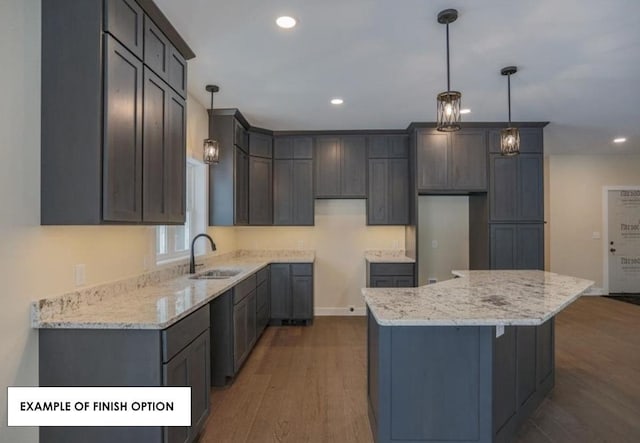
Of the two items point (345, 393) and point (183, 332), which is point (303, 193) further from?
point (183, 332)

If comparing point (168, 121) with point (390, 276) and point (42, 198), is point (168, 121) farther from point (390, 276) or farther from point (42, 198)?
point (390, 276)

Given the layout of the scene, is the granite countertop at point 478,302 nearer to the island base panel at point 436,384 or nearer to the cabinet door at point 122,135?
the island base panel at point 436,384

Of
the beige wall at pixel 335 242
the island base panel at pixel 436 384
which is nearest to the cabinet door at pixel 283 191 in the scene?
the beige wall at pixel 335 242

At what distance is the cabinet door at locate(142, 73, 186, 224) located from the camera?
2.08 metres

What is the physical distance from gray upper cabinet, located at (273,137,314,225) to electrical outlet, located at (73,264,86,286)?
307 cm

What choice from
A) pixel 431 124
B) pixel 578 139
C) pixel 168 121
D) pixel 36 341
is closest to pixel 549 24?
pixel 431 124

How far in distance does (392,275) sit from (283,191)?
1897 mm

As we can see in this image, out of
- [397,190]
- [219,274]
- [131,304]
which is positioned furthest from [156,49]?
[397,190]

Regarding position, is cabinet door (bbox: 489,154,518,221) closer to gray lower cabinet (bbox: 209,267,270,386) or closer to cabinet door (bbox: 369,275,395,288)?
cabinet door (bbox: 369,275,395,288)

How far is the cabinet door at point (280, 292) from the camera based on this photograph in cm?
470

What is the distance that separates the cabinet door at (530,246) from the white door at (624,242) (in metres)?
3.18

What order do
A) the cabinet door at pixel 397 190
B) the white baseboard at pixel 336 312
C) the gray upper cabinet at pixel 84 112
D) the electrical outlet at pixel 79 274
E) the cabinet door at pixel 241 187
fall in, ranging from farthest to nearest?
the white baseboard at pixel 336 312 → the cabinet door at pixel 397 190 → the cabinet door at pixel 241 187 → the electrical outlet at pixel 79 274 → the gray upper cabinet at pixel 84 112

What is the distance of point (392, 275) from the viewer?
184 inches

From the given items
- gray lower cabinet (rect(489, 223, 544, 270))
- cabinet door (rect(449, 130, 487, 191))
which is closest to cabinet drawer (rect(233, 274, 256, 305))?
cabinet door (rect(449, 130, 487, 191))
